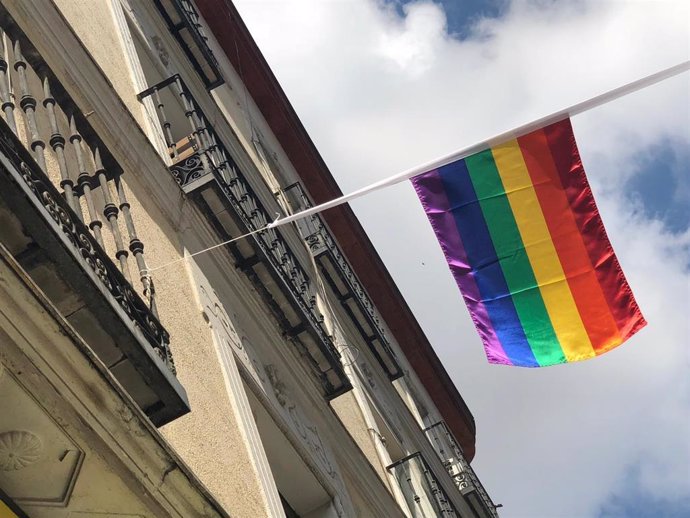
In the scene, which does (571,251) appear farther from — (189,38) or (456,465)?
(456,465)

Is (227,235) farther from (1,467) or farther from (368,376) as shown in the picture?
(368,376)

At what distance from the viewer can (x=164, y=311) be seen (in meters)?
7.16

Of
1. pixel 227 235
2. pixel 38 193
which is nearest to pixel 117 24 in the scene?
pixel 227 235

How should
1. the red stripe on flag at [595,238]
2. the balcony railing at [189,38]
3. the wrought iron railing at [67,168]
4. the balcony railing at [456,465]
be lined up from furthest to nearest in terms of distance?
1. the balcony railing at [456,465]
2. the balcony railing at [189,38]
3. the red stripe on flag at [595,238]
4. the wrought iron railing at [67,168]

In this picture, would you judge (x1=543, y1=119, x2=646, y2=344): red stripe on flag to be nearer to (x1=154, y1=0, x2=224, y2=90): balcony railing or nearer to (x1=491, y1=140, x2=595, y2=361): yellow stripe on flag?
(x1=491, y1=140, x2=595, y2=361): yellow stripe on flag

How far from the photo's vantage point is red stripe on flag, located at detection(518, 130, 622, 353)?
30.4 feet

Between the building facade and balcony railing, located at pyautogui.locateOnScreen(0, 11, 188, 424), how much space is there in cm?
1

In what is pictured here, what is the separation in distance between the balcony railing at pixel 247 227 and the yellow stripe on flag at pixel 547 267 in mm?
1946

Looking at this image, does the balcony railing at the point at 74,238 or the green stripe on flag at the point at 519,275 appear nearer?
the balcony railing at the point at 74,238

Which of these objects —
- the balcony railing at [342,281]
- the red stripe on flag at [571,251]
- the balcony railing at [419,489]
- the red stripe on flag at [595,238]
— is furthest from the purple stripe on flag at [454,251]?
the balcony railing at [342,281]

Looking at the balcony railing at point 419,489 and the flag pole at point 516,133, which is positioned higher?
the flag pole at point 516,133

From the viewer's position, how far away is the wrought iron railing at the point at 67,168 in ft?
17.2

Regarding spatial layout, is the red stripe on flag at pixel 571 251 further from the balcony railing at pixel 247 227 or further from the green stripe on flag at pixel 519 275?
the balcony railing at pixel 247 227

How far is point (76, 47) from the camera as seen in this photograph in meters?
7.97
